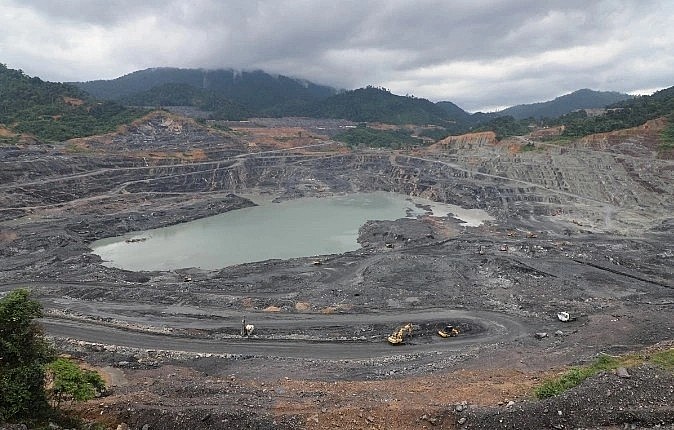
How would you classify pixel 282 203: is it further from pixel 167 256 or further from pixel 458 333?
pixel 458 333

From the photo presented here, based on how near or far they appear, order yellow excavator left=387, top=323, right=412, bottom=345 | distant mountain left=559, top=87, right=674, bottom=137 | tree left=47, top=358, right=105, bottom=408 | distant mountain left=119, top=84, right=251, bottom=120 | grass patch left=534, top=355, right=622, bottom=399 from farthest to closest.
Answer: distant mountain left=119, top=84, right=251, bottom=120 → distant mountain left=559, top=87, right=674, bottom=137 → yellow excavator left=387, top=323, right=412, bottom=345 → grass patch left=534, top=355, right=622, bottom=399 → tree left=47, top=358, right=105, bottom=408

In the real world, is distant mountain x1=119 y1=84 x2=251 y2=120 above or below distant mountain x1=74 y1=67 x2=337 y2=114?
below

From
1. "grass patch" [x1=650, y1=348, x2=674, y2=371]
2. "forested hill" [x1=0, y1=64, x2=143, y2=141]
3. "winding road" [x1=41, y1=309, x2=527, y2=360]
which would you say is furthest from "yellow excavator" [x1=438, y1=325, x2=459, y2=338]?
"forested hill" [x1=0, y1=64, x2=143, y2=141]

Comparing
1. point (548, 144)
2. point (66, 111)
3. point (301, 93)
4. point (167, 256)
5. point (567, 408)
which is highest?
point (301, 93)

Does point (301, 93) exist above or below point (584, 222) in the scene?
above

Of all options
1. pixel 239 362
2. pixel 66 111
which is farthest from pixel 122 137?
pixel 239 362

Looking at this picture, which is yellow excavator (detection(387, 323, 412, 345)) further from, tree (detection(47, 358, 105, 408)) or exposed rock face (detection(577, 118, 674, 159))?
exposed rock face (detection(577, 118, 674, 159))

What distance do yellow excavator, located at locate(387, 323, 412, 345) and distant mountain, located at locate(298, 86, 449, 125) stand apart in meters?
112

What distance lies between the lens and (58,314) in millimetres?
23203

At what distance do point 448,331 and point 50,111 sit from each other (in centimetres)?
6964

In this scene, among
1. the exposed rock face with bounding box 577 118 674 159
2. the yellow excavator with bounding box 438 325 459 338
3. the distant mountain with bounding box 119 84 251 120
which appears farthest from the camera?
the distant mountain with bounding box 119 84 251 120

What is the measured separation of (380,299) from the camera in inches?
997

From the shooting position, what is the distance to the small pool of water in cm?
3606

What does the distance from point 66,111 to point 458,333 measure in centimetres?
7035
